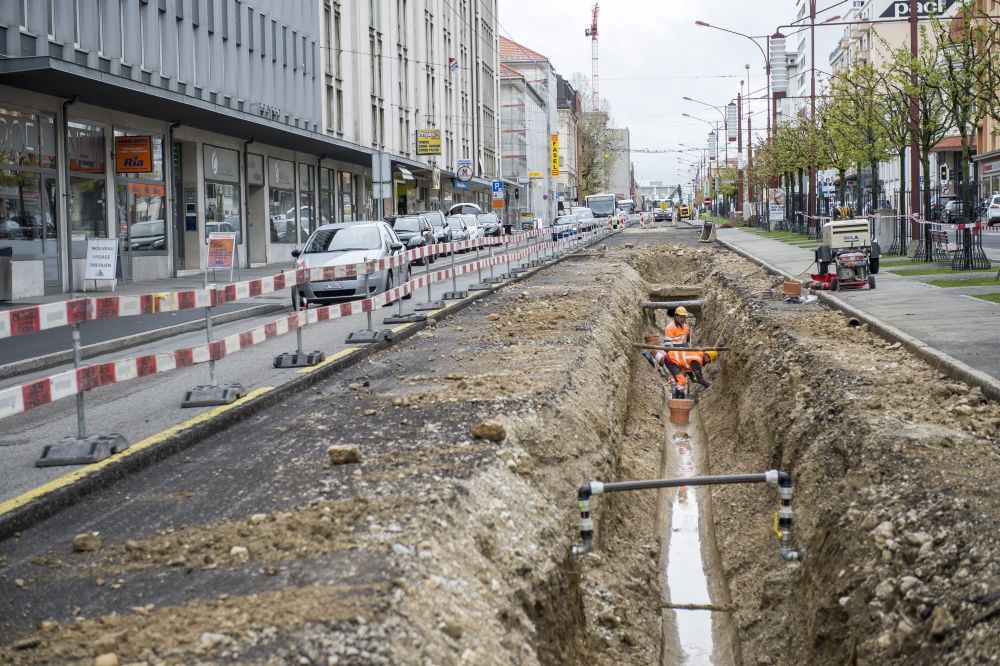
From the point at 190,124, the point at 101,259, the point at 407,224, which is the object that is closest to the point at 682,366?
the point at 101,259

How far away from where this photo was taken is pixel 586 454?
10031mm

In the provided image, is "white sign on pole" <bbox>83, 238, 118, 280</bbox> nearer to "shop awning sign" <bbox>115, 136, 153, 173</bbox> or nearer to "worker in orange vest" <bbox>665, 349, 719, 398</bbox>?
"shop awning sign" <bbox>115, 136, 153, 173</bbox>

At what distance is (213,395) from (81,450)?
235 cm

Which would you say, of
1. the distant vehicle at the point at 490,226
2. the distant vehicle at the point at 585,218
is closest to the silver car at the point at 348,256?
the distant vehicle at the point at 490,226

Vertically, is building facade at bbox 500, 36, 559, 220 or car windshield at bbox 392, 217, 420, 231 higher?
building facade at bbox 500, 36, 559, 220

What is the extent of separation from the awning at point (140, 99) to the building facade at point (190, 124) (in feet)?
0.16

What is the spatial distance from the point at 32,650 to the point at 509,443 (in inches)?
169

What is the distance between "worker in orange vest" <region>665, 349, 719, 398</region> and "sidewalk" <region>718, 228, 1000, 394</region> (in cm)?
251

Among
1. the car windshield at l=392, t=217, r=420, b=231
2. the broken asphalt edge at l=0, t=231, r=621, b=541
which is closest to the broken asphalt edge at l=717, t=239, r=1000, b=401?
the broken asphalt edge at l=0, t=231, r=621, b=541

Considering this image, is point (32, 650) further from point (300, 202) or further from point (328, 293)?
point (300, 202)

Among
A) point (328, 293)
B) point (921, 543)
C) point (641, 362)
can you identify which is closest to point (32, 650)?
point (921, 543)

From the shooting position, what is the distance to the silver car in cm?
1989

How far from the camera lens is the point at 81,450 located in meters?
7.89

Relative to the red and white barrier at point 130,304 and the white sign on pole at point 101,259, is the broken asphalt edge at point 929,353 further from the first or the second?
the white sign on pole at point 101,259
